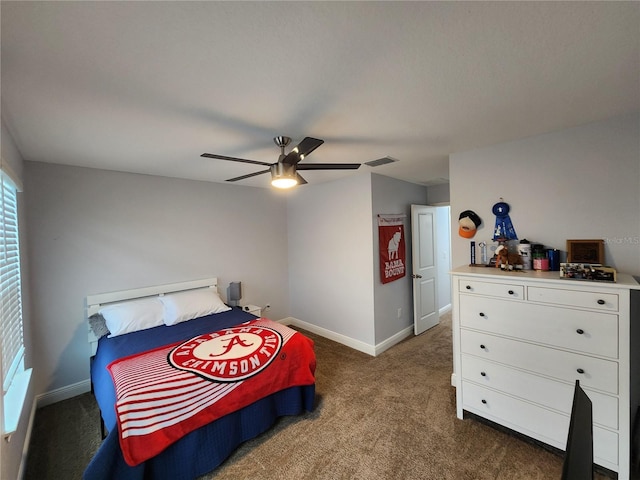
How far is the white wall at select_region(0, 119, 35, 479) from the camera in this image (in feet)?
4.69

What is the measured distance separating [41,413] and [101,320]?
0.89 metres

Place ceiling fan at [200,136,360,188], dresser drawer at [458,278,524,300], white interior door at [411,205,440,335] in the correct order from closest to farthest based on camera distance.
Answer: ceiling fan at [200,136,360,188], dresser drawer at [458,278,524,300], white interior door at [411,205,440,335]

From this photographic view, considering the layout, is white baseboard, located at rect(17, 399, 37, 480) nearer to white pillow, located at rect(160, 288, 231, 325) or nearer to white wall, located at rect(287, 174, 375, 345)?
white pillow, located at rect(160, 288, 231, 325)

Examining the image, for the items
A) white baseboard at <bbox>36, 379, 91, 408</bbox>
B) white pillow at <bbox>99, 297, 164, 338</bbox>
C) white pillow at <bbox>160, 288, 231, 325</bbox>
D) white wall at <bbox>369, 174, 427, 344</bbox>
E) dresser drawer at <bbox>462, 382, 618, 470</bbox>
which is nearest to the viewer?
dresser drawer at <bbox>462, 382, 618, 470</bbox>

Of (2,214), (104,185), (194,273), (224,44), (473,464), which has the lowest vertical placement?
(473,464)

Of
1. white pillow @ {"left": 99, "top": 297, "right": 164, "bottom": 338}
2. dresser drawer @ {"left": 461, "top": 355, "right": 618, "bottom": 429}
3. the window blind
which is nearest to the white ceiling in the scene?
the window blind

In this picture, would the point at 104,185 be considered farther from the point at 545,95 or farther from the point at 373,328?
the point at 545,95

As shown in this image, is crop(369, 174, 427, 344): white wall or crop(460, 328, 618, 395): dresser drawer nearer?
crop(460, 328, 618, 395): dresser drawer

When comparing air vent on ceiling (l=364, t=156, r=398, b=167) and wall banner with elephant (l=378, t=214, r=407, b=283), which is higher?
air vent on ceiling (l=364, t=156, r=398, b=167)

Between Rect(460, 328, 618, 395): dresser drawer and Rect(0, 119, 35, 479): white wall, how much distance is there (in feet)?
9.78

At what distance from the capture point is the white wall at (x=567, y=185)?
6.30 feet

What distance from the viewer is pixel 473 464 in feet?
5.91

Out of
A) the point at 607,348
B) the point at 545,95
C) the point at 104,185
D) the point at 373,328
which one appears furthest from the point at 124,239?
the point at 607,348

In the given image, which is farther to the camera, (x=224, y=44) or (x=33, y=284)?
(x=33, y=284)
